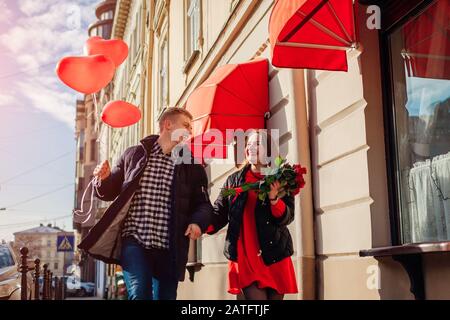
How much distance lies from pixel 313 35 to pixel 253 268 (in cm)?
209

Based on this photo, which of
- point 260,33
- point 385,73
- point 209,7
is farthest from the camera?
point 209,7

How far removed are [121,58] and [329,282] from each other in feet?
11.6

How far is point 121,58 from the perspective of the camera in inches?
261

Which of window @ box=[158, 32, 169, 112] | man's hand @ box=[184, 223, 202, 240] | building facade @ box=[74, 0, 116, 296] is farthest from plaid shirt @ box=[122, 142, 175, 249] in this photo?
building facade @ box=[74, 0, 116, 296]

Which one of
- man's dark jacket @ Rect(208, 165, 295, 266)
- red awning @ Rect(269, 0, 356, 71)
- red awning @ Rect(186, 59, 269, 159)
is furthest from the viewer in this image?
Answer: red awning @ Rect(186, 59, 269, 159)

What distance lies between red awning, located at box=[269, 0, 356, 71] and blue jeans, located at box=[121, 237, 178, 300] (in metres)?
2.08

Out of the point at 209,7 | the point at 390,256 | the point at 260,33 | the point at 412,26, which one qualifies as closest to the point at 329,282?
the point at 390,256

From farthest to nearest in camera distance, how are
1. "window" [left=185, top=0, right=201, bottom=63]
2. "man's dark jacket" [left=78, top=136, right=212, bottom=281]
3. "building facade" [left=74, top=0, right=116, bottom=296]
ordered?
"building facade" [left=74, top=0, right=116, bottom=296]
"window" [left=185, top=0, right=201, bottom=63]
"man's dark jacket" [left=78, top=136, right=212, bottom=281]

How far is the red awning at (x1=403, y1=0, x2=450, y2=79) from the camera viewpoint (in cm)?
407

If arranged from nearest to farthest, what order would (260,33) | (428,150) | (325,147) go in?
1. (428,150)
2. (325,147)
3. (260,33)

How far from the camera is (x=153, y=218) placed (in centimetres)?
371

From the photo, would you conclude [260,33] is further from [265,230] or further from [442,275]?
[442,275]

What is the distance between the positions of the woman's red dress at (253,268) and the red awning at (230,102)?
7.48ft

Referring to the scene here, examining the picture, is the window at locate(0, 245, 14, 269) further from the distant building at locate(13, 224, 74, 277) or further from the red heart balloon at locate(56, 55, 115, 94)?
the distant building at locate(13, 224, 74, 277)
